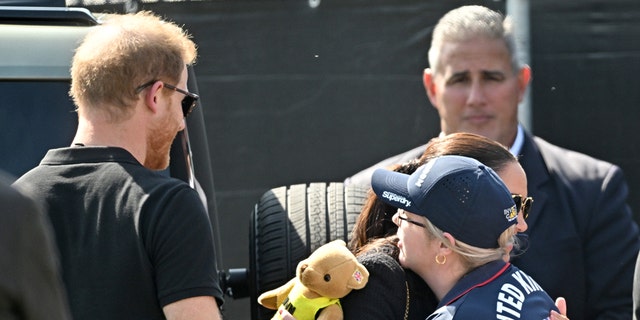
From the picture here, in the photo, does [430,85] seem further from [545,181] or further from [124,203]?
[124,203]

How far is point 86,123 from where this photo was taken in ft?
9.36

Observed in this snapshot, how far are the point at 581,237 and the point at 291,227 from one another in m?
1.06

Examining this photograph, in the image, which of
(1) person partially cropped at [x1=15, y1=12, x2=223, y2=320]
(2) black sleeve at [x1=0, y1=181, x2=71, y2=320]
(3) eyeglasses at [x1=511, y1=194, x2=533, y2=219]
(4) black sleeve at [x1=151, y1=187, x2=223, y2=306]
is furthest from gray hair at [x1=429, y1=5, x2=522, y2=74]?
(2) black sleeve at [x1=0, y1=181, x2=71, y2=320]

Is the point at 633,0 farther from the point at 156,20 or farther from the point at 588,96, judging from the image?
the point at 156,20

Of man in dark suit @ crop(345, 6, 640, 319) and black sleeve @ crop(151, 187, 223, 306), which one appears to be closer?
black sleeve @ crop(151, 187, 223, 306)

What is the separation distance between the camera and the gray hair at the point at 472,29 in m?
4.53

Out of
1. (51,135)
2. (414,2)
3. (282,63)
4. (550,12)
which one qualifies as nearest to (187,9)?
(282,63)

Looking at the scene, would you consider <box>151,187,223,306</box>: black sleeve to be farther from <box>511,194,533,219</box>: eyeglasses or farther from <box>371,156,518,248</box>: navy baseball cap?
<box>511,194,533,219</box>: eyeglasses

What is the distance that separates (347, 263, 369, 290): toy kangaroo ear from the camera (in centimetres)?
272

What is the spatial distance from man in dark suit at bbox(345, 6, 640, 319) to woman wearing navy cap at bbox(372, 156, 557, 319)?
1.23 meters

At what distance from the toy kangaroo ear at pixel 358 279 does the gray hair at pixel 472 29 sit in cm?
196

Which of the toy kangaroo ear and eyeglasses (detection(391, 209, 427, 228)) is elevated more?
eyeglasses (detection(391, 209, 427, 228))

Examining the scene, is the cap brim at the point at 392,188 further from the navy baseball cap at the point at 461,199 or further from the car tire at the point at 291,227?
the car tire at the point at 291,227

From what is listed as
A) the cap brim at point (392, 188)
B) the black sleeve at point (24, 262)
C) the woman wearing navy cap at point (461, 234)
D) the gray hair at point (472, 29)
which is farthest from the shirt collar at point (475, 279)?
the gray hair at point (472, 29)
